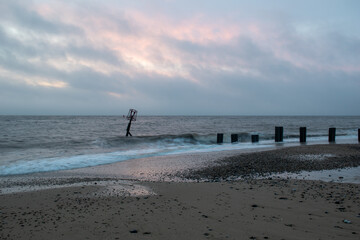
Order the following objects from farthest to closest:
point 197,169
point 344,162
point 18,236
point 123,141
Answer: point 123,141 < point 344,162 < point 197,169 < point 18,236

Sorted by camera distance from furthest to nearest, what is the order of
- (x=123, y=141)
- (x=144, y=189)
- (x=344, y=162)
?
(x=123, y=141)
(x=344, y=162)
(x=144, y=189)

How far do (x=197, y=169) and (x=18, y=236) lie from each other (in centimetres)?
683

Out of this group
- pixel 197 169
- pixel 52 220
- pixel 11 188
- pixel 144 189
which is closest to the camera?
pixel 52 220

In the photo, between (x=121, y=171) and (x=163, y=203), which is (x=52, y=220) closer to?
(x=163, y=203)

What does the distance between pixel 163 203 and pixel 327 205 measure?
329cm

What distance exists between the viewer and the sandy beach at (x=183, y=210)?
13.5ft

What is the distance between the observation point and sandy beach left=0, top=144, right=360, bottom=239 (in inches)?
162

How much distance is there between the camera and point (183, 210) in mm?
5121

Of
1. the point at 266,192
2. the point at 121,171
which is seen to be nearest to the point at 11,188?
the point at 121,171

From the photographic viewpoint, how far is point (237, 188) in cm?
672

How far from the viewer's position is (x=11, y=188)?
296 inches

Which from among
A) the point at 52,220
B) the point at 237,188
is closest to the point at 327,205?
the point at 237,188

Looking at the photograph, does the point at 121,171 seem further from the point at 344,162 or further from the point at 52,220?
the point at 344,162

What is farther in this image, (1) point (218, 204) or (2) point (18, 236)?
(1) point (218, 204)
